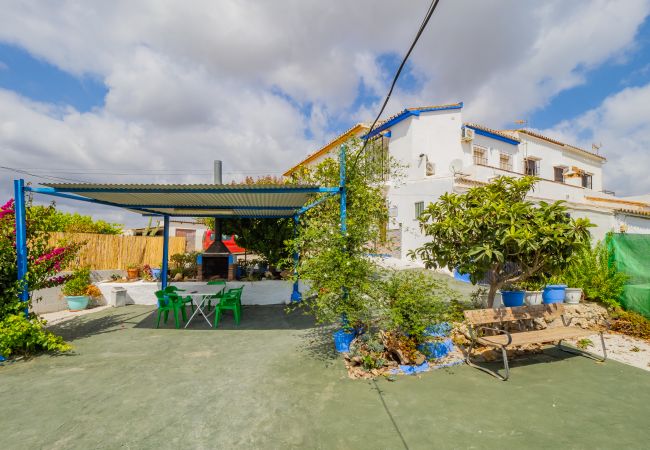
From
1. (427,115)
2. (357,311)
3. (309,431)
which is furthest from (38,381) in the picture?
(427,115)

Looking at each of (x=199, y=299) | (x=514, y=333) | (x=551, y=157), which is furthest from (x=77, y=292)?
(x=551, y=157)

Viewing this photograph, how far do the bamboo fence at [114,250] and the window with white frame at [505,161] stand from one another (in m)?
21.5

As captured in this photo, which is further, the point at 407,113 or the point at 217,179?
the point at 407,113

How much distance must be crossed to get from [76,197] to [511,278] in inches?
390

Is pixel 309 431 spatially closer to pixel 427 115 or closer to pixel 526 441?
pixel 526 441

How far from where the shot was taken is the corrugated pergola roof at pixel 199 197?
6.03 m

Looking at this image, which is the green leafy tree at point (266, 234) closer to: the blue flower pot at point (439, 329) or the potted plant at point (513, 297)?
the blue flower pot at point (439, 329)

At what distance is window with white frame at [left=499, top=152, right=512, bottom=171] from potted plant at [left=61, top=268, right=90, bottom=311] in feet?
77.2

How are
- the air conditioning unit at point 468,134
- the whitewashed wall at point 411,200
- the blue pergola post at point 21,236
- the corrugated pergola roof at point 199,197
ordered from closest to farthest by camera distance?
1. the blue pergola post at point 21,236
2. the corrugated pergola roof at point 199,197
3. the whitewashed wall at point 411,200
4. the air conditioning unit at point 468,134

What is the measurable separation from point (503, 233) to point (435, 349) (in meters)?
2.45

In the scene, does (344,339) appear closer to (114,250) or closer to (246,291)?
(246,291)

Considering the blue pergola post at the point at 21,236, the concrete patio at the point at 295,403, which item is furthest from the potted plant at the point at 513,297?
the blue pergola post at the point at 21,236

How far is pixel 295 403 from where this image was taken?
3.86m

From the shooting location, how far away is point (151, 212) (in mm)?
9992
